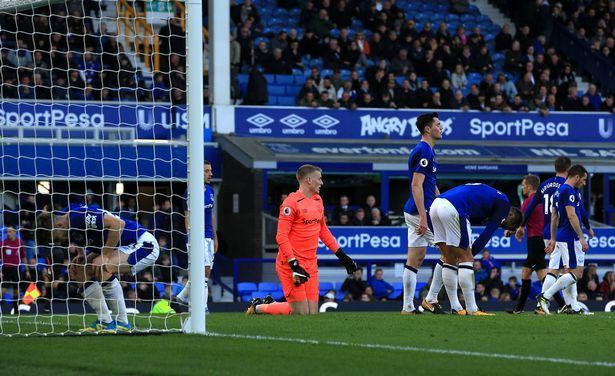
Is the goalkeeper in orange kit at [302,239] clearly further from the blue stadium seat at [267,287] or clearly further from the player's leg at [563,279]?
the blue stadium seat at [267,287]

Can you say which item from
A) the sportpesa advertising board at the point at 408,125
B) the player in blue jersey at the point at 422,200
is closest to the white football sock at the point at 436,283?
the player in blue jersey at the point at 422,200

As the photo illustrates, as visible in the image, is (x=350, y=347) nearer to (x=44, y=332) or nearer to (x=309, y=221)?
(x=44, y=332)

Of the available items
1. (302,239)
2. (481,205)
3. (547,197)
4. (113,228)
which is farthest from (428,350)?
(547,197)

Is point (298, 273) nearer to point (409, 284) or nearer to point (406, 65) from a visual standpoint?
point (409, 284)

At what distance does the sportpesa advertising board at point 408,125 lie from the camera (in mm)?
29359

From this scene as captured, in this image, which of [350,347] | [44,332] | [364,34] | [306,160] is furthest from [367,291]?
[350,347]

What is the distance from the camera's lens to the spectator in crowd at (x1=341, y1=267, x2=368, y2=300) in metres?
25.4

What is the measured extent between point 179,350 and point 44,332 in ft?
9.22

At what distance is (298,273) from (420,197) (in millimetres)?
1612

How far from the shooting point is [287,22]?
31922 millimetres

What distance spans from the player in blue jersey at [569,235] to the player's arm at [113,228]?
20.5 ft

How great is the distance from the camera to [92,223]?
1195cm

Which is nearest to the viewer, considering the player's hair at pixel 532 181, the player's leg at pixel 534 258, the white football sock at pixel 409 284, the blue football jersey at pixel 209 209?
the white football sock at pixel 409 284

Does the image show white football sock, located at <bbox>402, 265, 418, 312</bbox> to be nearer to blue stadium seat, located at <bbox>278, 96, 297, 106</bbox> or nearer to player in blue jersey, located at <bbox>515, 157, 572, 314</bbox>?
player in blue jersey, located at <bbox>515, 157, 572, 314</bbox>
